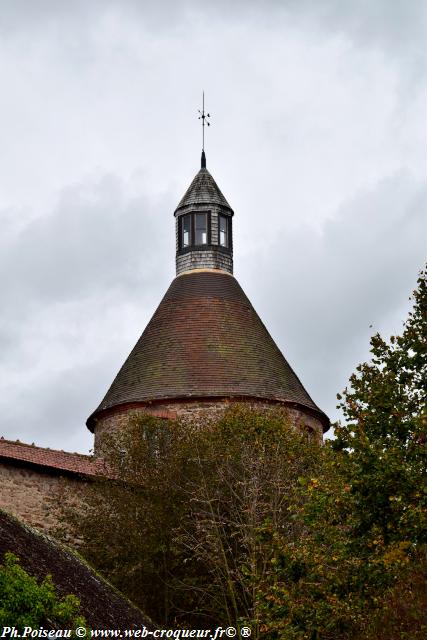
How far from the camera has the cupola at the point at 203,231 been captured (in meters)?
37.9

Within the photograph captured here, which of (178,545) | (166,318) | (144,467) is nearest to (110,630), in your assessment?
(178,545)

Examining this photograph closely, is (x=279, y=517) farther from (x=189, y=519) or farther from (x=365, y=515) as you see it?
(x=365, y=515)

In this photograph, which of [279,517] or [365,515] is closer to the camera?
[365,515]

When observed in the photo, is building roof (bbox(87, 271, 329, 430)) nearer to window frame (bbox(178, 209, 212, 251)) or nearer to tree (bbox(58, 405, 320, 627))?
window frame (bbox(178, 209, 212, 251))

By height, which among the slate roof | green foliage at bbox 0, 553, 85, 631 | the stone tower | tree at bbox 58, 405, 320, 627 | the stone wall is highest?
the slate roof

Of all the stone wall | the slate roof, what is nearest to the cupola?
the slate roof

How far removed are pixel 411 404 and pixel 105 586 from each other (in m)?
4.65

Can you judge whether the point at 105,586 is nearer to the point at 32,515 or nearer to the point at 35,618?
the point at 35,618

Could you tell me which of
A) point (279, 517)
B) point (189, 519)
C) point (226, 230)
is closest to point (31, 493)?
point (189, 519)

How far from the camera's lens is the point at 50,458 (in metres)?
26.5

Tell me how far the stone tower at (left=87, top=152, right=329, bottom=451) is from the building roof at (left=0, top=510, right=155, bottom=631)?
14.9 m

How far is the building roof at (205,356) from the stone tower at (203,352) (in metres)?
0.03

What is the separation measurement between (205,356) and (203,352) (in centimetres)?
22

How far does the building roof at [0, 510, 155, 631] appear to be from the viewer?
49.8 ft
